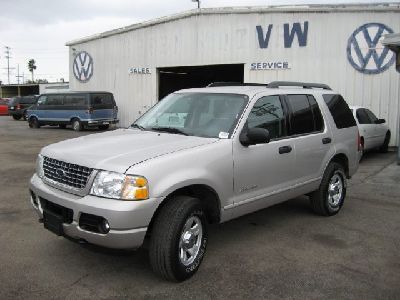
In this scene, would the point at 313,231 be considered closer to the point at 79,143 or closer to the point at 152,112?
the point at 152,112

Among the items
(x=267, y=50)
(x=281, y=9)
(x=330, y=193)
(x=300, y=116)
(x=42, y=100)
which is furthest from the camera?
(x=42, y=100)

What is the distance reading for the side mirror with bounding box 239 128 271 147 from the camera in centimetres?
419

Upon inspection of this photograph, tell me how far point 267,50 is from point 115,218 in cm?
1388

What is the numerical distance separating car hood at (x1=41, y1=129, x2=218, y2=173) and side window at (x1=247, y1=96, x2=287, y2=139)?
0.64 meters

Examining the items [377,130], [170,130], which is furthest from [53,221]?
[377,130]

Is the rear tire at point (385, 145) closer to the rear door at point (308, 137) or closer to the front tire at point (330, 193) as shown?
the front tire at point (330, 193)

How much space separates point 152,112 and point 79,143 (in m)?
1.27

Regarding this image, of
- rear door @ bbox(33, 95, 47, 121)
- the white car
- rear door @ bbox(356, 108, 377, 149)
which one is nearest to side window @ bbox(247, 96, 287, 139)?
the white car

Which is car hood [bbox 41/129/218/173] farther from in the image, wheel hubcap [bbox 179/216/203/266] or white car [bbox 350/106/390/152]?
white car [bbox 350/106/390/152]

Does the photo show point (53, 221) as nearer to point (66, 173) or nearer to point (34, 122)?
point (66, 173)

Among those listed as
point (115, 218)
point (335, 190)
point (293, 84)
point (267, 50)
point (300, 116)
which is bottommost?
point (335, 190)

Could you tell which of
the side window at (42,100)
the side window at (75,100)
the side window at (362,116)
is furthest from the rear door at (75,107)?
the side window at (362,116)

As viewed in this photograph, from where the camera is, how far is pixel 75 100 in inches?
819

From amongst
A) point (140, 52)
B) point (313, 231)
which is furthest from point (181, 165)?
point (140, 52)
